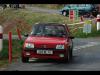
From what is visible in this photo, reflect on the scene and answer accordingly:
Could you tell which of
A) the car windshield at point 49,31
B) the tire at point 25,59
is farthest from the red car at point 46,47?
the car windshield at point 49,31

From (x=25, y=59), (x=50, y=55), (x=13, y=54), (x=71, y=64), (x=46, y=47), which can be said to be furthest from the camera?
(x=13, y=54)

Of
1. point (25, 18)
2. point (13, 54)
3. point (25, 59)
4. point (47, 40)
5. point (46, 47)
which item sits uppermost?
point (47, 40)

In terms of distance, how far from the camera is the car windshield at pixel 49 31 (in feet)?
44.6

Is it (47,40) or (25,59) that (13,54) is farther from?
(47,40)

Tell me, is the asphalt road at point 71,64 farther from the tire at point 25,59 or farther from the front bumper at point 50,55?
the front bumper at point 50,55

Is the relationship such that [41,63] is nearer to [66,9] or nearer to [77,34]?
[77,34]

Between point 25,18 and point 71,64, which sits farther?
point 25,18

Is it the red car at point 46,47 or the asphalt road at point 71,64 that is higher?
the red car at point 46,47

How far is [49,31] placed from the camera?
540 inches

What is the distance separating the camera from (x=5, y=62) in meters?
13.2

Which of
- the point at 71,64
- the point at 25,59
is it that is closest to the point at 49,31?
the point at 25,59

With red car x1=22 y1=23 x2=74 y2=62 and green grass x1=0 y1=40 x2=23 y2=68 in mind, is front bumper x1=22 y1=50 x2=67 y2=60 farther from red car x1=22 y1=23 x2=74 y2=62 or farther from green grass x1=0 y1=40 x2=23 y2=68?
green grass x1=0 y1=40 x2=23 y2=68

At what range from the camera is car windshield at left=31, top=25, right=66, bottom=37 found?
13586 mm
